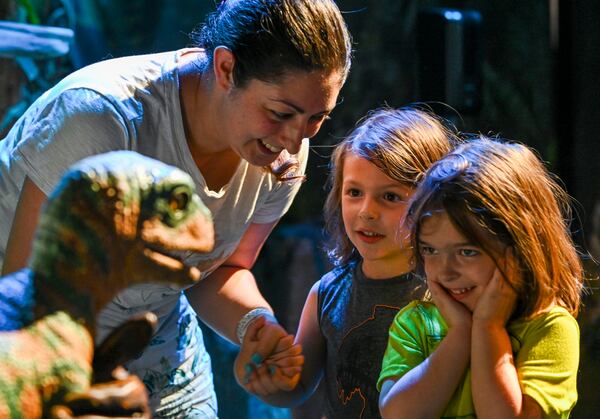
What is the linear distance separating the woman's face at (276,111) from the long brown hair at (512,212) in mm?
258

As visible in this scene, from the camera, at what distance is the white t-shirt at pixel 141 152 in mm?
1609

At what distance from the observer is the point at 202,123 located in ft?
6.09

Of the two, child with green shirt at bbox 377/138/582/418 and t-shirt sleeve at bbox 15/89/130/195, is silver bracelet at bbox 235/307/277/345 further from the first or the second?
t-shirt sleeve at bbox 15/89/130/195

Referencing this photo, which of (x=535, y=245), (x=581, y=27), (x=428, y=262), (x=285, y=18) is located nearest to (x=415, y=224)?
(x=428, y=262)

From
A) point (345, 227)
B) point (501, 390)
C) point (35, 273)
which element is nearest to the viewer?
point (35, 273)

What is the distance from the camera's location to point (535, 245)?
173 centimetres

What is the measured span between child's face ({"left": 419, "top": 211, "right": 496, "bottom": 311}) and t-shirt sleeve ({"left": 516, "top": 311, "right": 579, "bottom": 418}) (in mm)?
132

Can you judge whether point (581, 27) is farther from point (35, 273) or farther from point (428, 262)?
point (35, 273)

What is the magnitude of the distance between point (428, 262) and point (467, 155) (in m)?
0.24

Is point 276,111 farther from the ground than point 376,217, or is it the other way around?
point 276,111

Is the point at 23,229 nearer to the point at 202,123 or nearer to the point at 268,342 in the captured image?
the point at 202,123

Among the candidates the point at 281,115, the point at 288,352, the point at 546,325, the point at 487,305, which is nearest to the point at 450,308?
the point at 487,305

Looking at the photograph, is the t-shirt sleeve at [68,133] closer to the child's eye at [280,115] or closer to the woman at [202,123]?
the woman at [202,123]

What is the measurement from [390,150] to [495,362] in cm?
61
